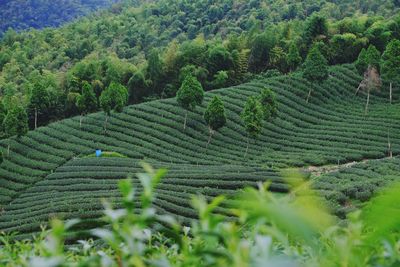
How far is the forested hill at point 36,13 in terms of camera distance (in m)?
158

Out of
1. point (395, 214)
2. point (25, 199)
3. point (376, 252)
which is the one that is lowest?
point (25, 199)

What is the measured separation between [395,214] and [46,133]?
42741mm

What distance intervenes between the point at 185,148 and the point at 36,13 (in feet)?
438

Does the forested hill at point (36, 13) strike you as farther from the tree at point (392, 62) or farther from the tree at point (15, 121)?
the tree at point (392, 62)

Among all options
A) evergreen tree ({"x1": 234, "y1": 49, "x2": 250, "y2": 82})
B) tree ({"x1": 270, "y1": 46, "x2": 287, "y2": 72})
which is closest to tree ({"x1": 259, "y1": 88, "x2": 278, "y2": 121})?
evergreen tree ({"x1": 234, "y1": 49, "x2": 250, "y2": 82})

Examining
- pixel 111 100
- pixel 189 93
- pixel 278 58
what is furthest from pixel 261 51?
pixel 111 100

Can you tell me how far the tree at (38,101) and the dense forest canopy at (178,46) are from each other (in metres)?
0.17

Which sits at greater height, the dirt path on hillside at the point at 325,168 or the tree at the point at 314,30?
the tree at the point at 314,30

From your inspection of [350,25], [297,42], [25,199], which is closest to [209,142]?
[25,199]

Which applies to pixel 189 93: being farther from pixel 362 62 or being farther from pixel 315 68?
pixel 362 62

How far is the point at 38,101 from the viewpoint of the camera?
4506 cm

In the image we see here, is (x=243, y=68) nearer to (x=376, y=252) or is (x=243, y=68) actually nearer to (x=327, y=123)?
(x=327, y=123)

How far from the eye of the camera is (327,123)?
4588 cm

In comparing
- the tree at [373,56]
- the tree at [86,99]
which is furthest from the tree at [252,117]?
the tree at [373,56]
